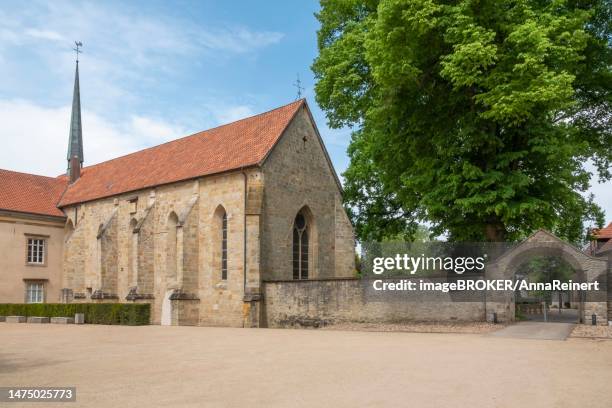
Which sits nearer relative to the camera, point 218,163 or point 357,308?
point 357,308

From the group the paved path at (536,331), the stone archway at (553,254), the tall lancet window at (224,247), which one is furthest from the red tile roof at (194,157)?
the paved path at (536,331)

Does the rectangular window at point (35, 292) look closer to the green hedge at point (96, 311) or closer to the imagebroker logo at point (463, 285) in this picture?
the green hedge at point (96, 311)

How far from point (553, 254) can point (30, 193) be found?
33754mm

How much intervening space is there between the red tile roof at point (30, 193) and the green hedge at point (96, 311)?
8097mm

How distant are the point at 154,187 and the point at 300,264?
917 cm

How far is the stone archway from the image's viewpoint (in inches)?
776

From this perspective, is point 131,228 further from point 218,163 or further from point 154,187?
point 218,163

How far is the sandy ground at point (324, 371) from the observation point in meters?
8.07

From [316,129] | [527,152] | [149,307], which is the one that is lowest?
[149,307]

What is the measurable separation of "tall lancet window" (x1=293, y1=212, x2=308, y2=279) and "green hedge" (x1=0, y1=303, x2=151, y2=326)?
739 cm

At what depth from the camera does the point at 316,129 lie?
29047 mm

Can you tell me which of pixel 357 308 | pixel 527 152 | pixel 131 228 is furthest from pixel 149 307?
pixel 527 152

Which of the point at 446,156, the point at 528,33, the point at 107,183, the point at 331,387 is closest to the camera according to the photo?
the point at 331,387

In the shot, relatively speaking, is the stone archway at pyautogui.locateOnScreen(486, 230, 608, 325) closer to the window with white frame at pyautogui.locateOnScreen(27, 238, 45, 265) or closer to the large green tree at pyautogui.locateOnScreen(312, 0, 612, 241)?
the large green tree at pyautogui.locateOnScreen(312, 0, 612, 241)
